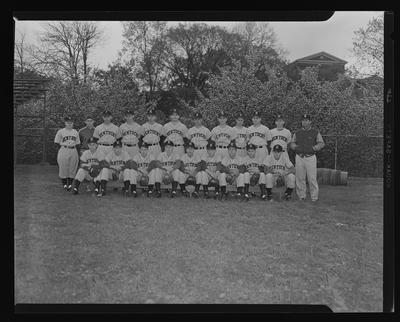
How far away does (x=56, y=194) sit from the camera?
20.0ft

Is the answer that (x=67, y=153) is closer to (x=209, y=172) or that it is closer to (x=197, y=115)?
(x=197, y=115)

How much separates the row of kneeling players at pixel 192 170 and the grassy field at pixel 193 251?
62 cm

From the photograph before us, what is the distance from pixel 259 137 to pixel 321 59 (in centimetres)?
158

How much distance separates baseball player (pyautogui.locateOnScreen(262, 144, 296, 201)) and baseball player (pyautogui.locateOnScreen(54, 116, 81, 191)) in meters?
3.00

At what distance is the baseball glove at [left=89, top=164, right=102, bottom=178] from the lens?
680 centimetres

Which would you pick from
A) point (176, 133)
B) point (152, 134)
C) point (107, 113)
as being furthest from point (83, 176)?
point (176, 133)

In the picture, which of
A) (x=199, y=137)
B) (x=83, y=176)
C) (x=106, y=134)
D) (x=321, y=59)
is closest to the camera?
(x=321, y=59)

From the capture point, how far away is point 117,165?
7008mm

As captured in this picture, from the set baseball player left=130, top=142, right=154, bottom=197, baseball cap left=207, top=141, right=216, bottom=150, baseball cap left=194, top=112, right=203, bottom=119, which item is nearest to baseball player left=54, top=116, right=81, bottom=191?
baseball player left=130, top=142, right=154, bottom=197

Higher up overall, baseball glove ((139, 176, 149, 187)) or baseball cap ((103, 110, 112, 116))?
baseball cap ((103, 110, 112, 116))

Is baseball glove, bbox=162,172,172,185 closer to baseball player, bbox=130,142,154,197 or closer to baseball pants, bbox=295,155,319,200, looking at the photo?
baseball player, bbox=130,142,154,197

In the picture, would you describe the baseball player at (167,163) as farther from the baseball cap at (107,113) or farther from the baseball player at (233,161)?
the baseball cap at (107,113)

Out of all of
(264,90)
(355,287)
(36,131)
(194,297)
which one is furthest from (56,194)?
(355,287)
